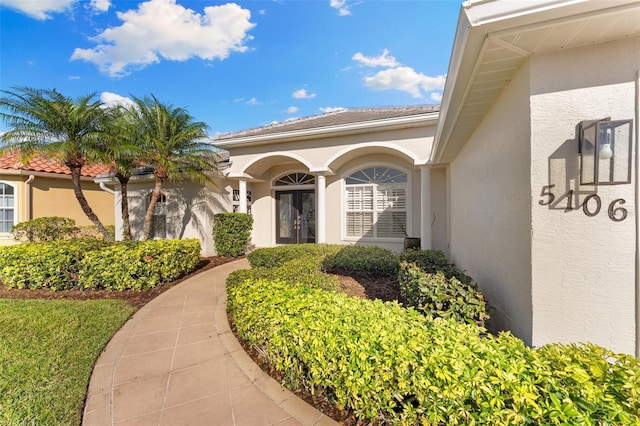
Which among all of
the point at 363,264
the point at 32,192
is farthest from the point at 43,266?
the point at 32,192

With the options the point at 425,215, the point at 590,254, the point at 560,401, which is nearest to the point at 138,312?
the point at 560,401

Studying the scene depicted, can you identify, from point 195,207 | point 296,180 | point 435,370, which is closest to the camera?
point 435,370

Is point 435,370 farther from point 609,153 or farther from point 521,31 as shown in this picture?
point 521,31

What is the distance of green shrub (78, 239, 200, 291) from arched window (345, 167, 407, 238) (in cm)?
661

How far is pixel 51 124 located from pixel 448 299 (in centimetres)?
1124

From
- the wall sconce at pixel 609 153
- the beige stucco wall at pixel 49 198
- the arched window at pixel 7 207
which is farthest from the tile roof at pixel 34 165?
the wall sconce at pixel 609 153

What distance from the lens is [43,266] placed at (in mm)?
6766

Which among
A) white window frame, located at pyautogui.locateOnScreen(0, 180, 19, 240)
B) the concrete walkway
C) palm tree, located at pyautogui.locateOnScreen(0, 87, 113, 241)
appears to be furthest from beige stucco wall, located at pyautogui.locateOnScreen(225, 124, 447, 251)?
white window frame, located at pyautogui.locateOnScreen(0, 180, 19, 240)

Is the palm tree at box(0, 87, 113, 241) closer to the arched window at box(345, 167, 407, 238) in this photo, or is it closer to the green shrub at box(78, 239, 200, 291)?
the green shrub at box(78, 239, 200, 291)

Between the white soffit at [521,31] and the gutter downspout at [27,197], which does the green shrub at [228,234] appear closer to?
the white soffit at [521,31]

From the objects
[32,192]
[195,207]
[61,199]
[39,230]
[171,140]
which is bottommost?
[39,230]

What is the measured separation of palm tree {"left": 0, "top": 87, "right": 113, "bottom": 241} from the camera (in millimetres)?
7816

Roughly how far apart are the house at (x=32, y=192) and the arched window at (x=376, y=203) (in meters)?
13.0

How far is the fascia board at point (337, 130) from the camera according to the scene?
8219 mm
